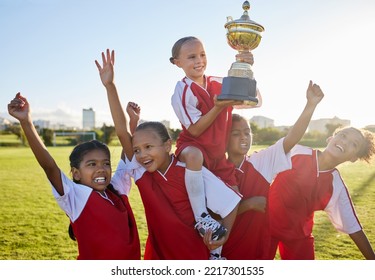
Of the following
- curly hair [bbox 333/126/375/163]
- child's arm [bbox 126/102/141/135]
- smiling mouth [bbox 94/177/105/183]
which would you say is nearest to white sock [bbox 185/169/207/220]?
smiling mouth [bbox 94/177/105/183]

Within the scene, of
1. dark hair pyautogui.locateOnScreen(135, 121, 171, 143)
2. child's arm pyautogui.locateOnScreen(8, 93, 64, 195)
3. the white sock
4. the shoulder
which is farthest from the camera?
the shoulder

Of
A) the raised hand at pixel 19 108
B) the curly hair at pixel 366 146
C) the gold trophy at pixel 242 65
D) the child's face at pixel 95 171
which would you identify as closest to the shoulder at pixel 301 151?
the curly hair at pixel 366 146

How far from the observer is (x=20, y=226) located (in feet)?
14.8

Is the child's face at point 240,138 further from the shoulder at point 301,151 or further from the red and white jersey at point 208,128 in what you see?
the shoulder at point 301,151

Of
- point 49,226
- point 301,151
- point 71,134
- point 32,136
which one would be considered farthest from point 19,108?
point 71,134

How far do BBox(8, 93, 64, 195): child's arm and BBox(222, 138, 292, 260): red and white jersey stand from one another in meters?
0.94

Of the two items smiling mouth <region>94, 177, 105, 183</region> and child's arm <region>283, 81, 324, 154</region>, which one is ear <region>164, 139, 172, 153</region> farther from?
child's arm <region>283, 81, 324, 154</region>

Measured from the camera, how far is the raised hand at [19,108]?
75.4 inches

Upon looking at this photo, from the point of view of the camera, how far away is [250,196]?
90.1 inches

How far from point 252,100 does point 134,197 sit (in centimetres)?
469

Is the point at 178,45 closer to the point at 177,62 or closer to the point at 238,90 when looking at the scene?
the point at 177,62

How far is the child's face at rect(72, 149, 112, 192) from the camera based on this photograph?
2119 mm

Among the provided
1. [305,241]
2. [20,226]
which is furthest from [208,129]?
[20,226]
